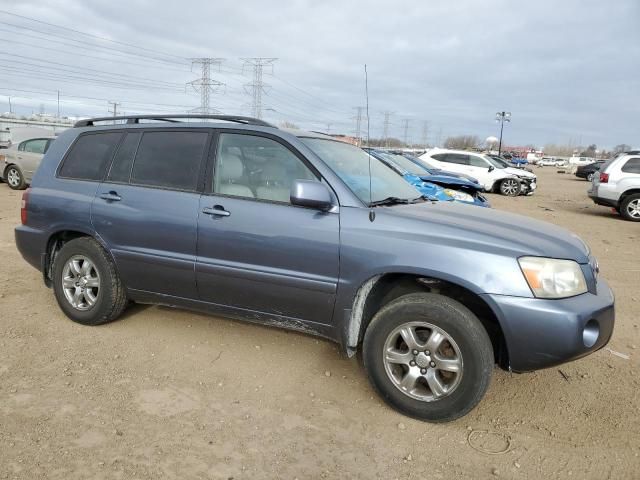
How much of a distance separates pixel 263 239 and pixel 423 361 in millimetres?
1267

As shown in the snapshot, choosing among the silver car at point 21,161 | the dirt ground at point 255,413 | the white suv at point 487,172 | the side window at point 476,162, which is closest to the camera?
the dirt ground at point 255,413

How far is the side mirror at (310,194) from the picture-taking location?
306 cm

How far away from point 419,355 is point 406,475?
682 mm

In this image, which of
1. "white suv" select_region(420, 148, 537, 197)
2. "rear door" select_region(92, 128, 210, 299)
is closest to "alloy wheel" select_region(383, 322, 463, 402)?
"rear door" select_region(92, 128, 210, 299)

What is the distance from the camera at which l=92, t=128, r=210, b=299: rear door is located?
3.62 metres

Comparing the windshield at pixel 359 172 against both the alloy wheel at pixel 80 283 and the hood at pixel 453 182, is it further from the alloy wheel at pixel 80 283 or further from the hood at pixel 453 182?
the hood at pixel 453 182

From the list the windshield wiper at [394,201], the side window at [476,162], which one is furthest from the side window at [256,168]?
the side window at [476,162]

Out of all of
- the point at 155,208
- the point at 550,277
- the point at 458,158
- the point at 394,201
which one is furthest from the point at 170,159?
the point at 458,158

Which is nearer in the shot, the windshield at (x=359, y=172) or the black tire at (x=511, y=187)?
the windshield at (x=359, y=172)

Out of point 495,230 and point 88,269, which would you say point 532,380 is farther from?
point 88,269

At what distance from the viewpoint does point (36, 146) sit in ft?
46.4

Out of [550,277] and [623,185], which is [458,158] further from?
[550,277]

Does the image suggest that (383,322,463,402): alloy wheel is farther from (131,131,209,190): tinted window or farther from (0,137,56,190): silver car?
(0,137,56,190): silver car

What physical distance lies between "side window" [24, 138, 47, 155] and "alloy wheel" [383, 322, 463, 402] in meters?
14.0
